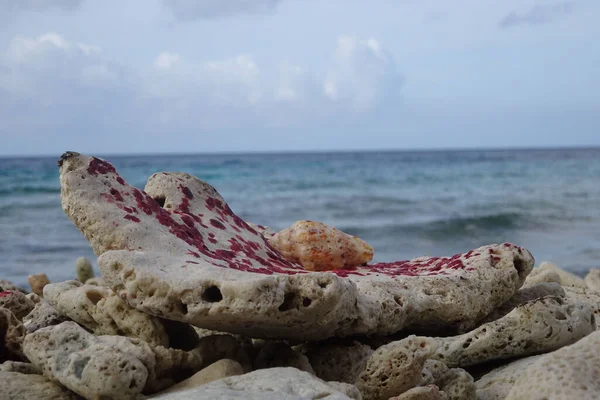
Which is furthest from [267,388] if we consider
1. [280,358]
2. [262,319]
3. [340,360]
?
[340,360]

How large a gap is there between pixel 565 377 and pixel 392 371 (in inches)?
33.0

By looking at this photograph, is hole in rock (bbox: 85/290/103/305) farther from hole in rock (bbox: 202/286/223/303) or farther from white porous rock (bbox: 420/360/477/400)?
white porous rock (bbox: 420/360/477/400)

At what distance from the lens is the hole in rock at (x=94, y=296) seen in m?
4.39

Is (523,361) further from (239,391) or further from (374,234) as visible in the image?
(374,234)

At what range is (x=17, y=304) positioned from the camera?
5.06 meters

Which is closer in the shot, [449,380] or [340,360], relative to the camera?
[449,380]

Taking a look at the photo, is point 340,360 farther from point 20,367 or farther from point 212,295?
point 20,367

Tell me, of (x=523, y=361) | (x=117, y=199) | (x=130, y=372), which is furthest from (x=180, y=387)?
(x=523, y=361)

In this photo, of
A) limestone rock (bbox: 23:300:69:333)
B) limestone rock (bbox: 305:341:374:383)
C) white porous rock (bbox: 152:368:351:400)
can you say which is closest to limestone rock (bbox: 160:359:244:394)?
white porous rock (bbox: 152:368:351:400)

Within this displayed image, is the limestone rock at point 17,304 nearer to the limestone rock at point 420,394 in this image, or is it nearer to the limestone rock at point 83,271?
the limestone rock at point 420,394

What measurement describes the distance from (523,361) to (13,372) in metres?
2.70

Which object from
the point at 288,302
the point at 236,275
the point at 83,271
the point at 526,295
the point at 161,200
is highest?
the point at 161,200

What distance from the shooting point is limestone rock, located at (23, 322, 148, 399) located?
11.2 ft

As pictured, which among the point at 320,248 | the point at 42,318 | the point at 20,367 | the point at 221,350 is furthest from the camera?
the point at 320,248
